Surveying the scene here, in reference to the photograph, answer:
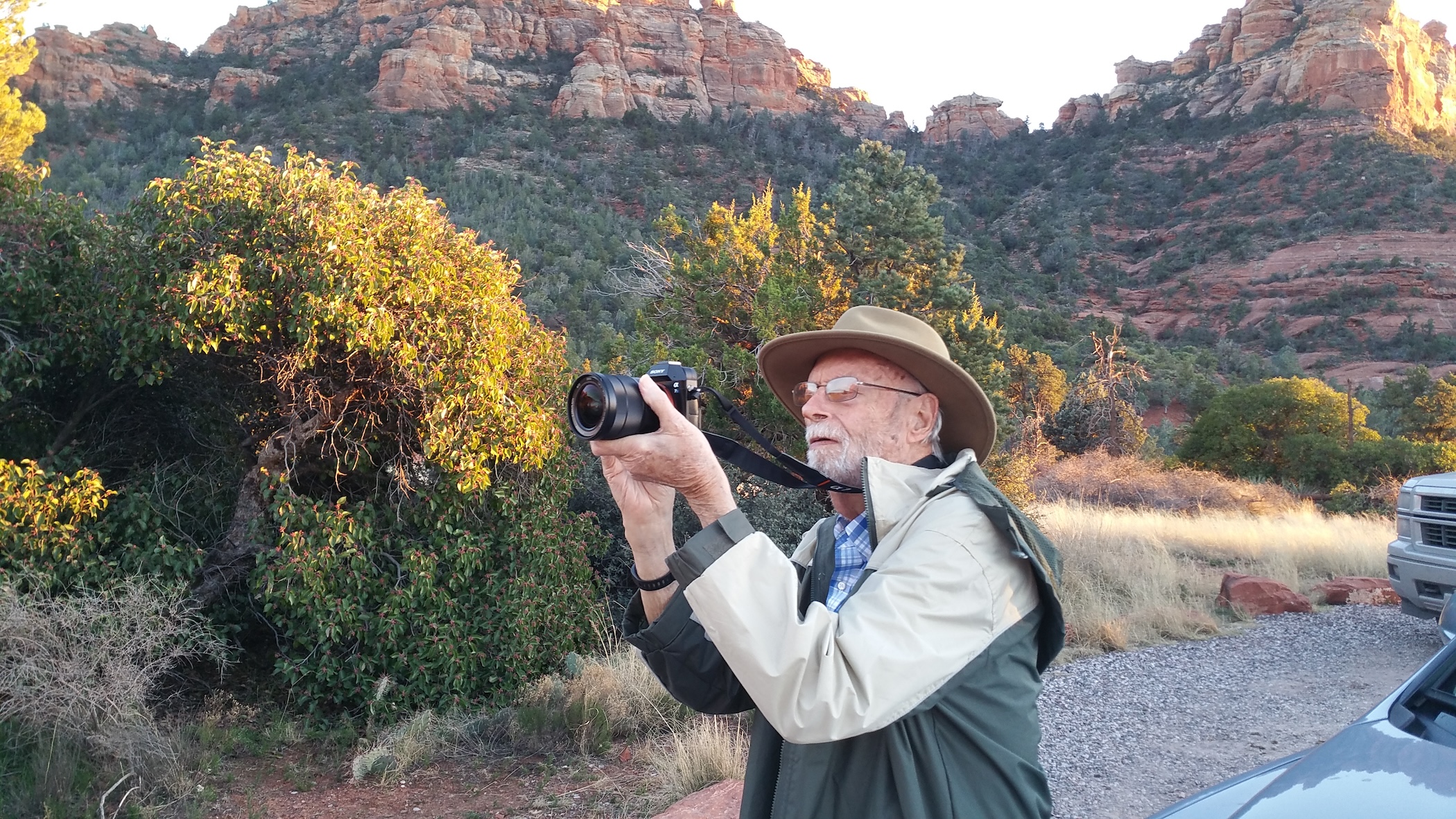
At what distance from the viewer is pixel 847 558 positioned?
172 centimetres

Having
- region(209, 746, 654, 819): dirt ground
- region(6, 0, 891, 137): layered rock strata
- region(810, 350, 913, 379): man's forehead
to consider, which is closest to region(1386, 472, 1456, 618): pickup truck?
region(209, 746, 654, 819): dirt ground

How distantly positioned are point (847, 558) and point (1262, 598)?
843cm

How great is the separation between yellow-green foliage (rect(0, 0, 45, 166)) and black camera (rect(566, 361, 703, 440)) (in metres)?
11.8

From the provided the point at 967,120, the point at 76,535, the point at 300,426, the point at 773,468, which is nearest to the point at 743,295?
the point at 300,426

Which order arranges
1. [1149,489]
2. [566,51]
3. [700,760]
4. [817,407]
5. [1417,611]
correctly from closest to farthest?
[817,407] < [700,760] < [1417,611] < [1149,489] < [566,51]

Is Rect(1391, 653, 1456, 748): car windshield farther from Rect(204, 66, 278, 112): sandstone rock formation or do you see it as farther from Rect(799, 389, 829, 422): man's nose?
Rect(204, 66, 278, 112): sandstone rock formation

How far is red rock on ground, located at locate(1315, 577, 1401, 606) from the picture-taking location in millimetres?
8898

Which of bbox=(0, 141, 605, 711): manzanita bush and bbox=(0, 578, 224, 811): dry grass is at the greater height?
bbox=(0, 141, 605, 711): manzanita bush

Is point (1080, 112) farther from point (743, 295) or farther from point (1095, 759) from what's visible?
point (1095, 759)

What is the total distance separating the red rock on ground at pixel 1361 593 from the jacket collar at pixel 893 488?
926 cm

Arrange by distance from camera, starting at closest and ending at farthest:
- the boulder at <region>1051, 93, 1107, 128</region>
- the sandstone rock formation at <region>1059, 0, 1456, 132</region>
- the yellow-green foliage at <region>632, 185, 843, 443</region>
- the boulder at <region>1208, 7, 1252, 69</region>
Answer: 1. the yellow-green foliage at <region>632, 185, 843, 443</region>
2. the sandstone rock formation at <region>1059, 0, 1456, 132</region>
3. the boulder at <region>1051, 93, 1107, 128</region>
4. the boulder at <region>1208, 7, 1252, 69</region>

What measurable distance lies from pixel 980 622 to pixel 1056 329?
32207 mm

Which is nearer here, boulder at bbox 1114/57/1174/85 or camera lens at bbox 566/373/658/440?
camera lens at bbox 566/373/658/440

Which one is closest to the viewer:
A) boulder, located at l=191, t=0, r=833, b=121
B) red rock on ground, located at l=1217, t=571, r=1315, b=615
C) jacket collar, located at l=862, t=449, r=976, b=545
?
jacket collar, located at l=862, t=449, r=976, b=545
